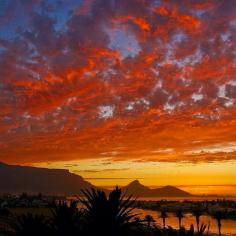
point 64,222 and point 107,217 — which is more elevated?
point 107,217

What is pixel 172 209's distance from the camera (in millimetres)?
162125

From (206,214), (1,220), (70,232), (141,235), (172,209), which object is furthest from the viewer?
(172,209)

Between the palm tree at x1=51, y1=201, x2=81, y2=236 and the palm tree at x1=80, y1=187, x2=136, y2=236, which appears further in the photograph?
the palm tree at x1=51, y1=201, x2=81, y2=236

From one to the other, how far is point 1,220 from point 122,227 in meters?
45.8

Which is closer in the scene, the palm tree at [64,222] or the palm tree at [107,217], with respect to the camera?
the palm tree at [107,217]

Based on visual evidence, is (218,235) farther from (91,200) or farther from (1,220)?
(91,200)

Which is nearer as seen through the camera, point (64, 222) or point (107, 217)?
point (107, 217)

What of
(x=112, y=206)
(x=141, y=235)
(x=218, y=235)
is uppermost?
(x=112, y=206)

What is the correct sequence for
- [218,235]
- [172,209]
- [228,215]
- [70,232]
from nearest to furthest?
[70,232], [218,235], [228,215], [172,209]

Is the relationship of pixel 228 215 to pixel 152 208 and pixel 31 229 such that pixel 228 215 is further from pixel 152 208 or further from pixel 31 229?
pixel 31 229

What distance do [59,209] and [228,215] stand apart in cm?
12053

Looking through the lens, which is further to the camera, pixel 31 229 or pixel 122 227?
pixel 31 229

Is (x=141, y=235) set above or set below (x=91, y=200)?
below

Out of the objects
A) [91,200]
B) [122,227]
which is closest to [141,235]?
[122,227]
